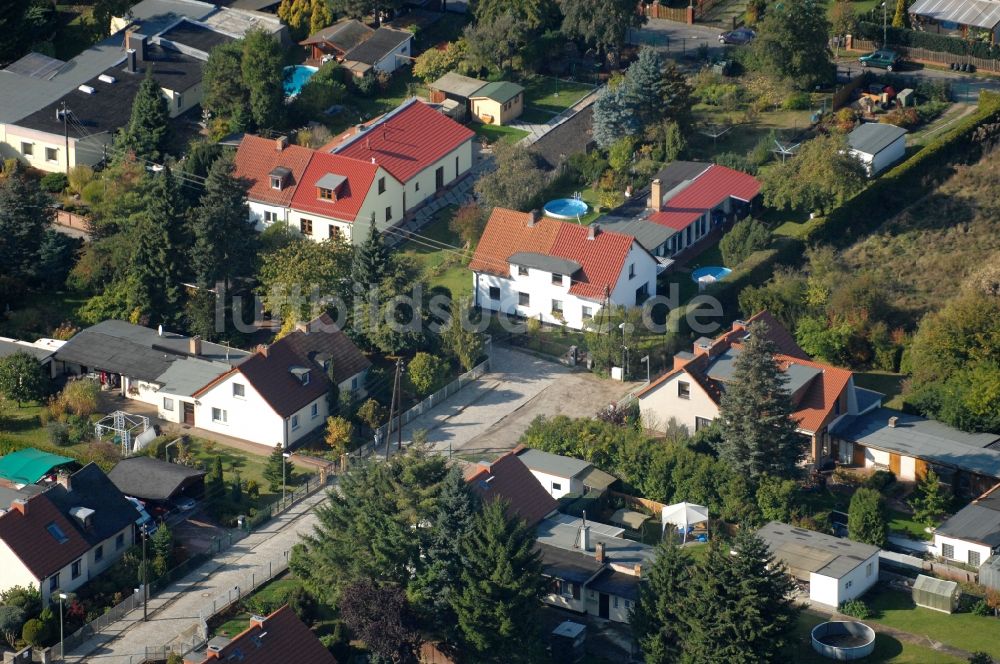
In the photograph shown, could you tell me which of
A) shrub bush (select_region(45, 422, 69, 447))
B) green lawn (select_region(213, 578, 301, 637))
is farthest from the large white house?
green lawn (select_region(213, 578, 301, 637))

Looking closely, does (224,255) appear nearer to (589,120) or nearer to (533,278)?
(533,278)

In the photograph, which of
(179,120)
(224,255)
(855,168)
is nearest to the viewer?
(224,255)

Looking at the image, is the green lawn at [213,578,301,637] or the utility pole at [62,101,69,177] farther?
the utility pole at [62,101,69,177]

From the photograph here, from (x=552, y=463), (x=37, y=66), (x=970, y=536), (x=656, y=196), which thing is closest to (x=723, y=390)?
(x=552, y=463)

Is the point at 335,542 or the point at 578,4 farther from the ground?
the point at 578,4

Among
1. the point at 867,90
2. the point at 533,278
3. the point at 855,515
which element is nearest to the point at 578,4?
the point at 867,90

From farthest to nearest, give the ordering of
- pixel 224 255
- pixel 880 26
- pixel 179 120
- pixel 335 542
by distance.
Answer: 1. pixel 880 26
2. pixel 179 120
3. pixel 224 255
4. pixel 335 542

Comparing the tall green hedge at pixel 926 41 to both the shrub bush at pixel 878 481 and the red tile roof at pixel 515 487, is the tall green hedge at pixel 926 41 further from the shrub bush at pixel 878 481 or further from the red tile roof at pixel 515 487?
the red tile roof at pixel 515 487

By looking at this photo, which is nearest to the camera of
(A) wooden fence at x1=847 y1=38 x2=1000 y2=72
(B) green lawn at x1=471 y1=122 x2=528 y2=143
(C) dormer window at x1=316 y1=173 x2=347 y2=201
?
(C) dormer window at x1=316 y1=173 x2=347 y2=201

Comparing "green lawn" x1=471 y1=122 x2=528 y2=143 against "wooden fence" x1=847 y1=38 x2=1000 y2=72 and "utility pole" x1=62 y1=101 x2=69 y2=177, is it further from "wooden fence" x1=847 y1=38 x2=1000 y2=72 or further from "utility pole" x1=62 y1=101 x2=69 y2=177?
"utility pole" x1=62 y1=101 x2=69 y2=177
